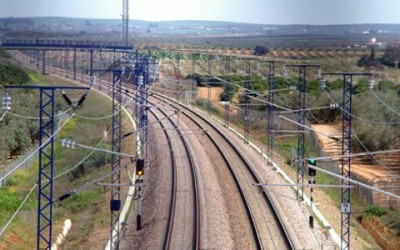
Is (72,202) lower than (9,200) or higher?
lower

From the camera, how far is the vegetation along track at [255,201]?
12805 millimetres

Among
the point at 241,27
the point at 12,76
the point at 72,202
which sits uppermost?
the point at 241,27

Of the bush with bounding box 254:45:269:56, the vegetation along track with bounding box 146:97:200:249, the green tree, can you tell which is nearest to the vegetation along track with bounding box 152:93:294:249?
the vegetation along track with bounding box 146:97:200:249

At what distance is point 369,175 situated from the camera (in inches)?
838

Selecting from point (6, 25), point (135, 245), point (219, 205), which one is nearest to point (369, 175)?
point (219, 205)

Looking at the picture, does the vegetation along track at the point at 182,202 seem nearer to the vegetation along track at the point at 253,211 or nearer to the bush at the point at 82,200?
the vegetation along track at the point at 253,211

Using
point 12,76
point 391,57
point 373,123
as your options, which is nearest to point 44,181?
point 373,123

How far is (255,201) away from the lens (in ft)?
52.9

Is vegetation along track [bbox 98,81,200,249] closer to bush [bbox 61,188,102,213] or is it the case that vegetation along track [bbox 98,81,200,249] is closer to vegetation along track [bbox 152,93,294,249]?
vegetation along track [bbox 152,93,294,249]

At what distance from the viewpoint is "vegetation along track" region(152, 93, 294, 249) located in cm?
1280

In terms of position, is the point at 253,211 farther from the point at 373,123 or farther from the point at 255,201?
the point at 373,123

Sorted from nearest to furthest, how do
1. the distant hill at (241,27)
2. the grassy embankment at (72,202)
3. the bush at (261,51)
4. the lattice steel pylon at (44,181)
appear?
the lattice steel pylon at (44,181)
the grassy embankment at (72,202)
the bush at (261,51)
the distant hill at (241,27)

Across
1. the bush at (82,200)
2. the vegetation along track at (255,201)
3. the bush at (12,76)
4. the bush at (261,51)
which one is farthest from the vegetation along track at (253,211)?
the bush at (261,51)

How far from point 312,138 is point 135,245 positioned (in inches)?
595
